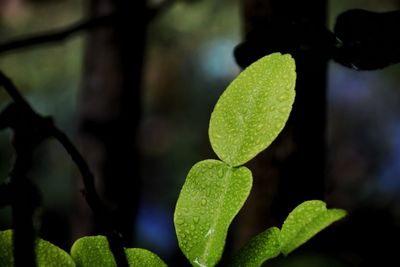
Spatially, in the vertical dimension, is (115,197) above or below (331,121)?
above

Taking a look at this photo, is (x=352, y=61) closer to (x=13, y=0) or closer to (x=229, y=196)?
(x=229, y=196)

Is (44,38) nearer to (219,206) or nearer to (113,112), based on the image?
(219,206)

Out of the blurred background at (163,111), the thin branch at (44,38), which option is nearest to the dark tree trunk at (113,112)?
the blurred background at (163,111)

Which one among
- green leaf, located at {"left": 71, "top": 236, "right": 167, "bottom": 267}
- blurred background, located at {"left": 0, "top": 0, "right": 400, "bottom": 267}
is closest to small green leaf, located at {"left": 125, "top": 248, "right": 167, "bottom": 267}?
green leaf, located at {"left": 71, "top": 236, "right": 167, "bottom": 267}

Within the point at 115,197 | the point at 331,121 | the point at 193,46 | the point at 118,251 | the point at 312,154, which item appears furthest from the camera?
the point at 193,46

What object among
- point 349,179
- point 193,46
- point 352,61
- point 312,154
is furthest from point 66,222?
point 352,61

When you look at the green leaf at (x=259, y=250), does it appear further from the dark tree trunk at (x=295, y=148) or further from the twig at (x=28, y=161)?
the dark tree trunk at (x=295, y=148)
